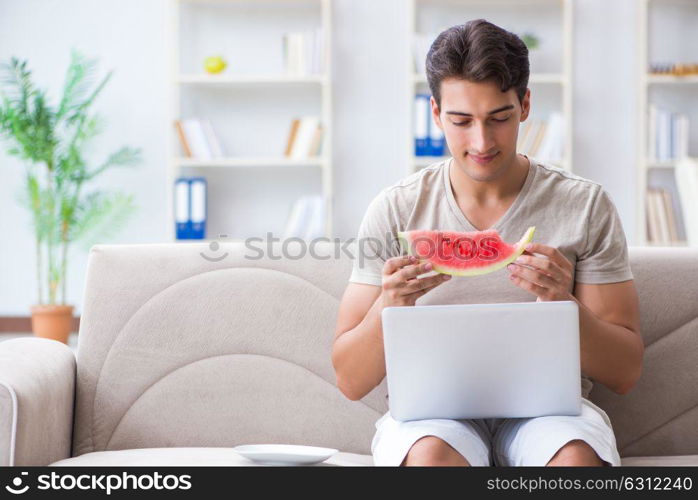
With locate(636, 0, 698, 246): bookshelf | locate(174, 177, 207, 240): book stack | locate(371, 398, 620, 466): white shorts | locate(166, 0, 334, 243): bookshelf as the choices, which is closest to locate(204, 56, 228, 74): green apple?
locate(166, 0, 334, 243): bookshelf

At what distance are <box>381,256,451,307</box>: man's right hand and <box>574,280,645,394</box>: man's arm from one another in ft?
1.15

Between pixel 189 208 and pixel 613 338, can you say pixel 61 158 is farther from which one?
pixel 613 338

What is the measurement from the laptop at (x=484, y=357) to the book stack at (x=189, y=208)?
12.1 ft

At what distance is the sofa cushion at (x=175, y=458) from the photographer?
1.83 metres

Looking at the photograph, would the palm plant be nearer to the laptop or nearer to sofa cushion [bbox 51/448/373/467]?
sofa cushion [bbox 51/448/373/467]

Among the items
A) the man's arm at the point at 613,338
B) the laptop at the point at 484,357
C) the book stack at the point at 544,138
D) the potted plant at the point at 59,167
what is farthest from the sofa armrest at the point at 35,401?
the book stack at the point at 544,138

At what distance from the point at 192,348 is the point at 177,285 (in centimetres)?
16

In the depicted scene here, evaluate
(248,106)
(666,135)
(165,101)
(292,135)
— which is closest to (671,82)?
(666,135)

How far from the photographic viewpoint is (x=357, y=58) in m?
5.39

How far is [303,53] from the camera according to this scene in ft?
17.0

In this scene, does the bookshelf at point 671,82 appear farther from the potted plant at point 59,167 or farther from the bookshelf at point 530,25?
the potted plant at point 59,167

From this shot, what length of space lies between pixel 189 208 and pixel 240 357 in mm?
3137

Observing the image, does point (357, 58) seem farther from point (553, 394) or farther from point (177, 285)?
point (553, 394)

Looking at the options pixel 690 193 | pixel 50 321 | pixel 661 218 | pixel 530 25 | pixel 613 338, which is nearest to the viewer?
pixel 613 338
